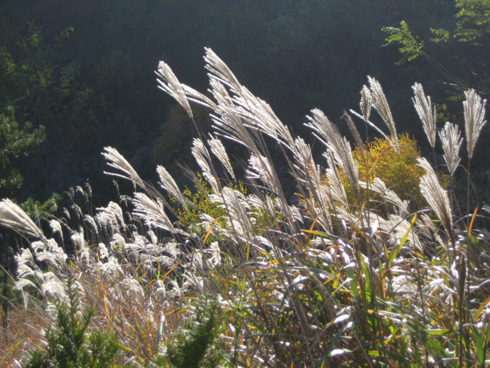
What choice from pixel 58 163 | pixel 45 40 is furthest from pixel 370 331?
pixel 45 40

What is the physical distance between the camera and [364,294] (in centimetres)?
166

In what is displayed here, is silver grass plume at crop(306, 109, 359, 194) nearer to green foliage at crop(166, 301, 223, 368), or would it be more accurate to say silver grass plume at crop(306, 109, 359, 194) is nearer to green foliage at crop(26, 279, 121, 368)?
green foliage at crop(166, 301, 223, 368)

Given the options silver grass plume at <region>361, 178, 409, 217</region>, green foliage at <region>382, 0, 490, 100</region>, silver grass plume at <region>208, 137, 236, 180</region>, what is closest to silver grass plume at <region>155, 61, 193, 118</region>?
silver grass plume at <region>208, 137, 236, 180</region>

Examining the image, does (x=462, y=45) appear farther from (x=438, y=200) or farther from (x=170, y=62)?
(x=438, y=200)

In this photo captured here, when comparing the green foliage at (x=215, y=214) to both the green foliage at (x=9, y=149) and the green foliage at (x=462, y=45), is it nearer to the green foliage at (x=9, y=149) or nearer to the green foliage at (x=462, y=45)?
the green foliage at (x=9, y=149)

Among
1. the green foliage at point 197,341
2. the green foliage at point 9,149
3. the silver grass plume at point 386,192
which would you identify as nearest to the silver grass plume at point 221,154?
the silver grass plume at point 386,192

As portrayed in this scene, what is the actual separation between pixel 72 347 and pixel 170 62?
20255 mm

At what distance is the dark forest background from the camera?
1622cm

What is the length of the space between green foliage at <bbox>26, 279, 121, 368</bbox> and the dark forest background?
13.3 m

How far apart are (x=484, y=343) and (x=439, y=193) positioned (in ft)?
1.80

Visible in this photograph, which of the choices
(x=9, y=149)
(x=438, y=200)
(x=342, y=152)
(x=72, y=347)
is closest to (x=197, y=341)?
(x=72, y=347)

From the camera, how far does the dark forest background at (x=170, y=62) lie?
53.2 feet

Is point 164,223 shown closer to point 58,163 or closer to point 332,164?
point 332,164

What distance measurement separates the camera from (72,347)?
121 cm
